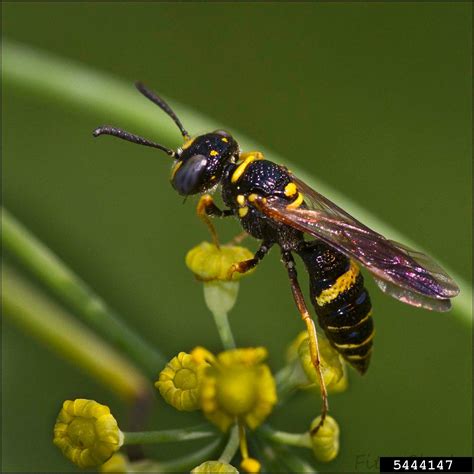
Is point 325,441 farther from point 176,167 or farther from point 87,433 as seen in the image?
point 176,167

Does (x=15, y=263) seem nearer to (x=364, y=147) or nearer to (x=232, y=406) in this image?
(x=232, y=406)

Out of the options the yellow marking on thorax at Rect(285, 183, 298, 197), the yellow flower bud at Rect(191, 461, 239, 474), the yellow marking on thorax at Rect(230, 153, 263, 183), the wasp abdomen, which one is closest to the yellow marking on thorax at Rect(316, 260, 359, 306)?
the wasp abdomen

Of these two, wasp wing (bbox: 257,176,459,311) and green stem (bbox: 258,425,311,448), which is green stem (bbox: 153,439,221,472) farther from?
wasp wing (bbox: 257,176,459,311)

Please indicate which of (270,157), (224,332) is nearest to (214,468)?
(224,332)

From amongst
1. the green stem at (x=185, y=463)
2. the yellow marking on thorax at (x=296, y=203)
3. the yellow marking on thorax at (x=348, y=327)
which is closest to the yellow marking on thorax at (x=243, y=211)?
the yellow marking on thorax at (x=296, y=203)

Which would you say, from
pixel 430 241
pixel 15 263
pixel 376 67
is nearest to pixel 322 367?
pixel 15 263
